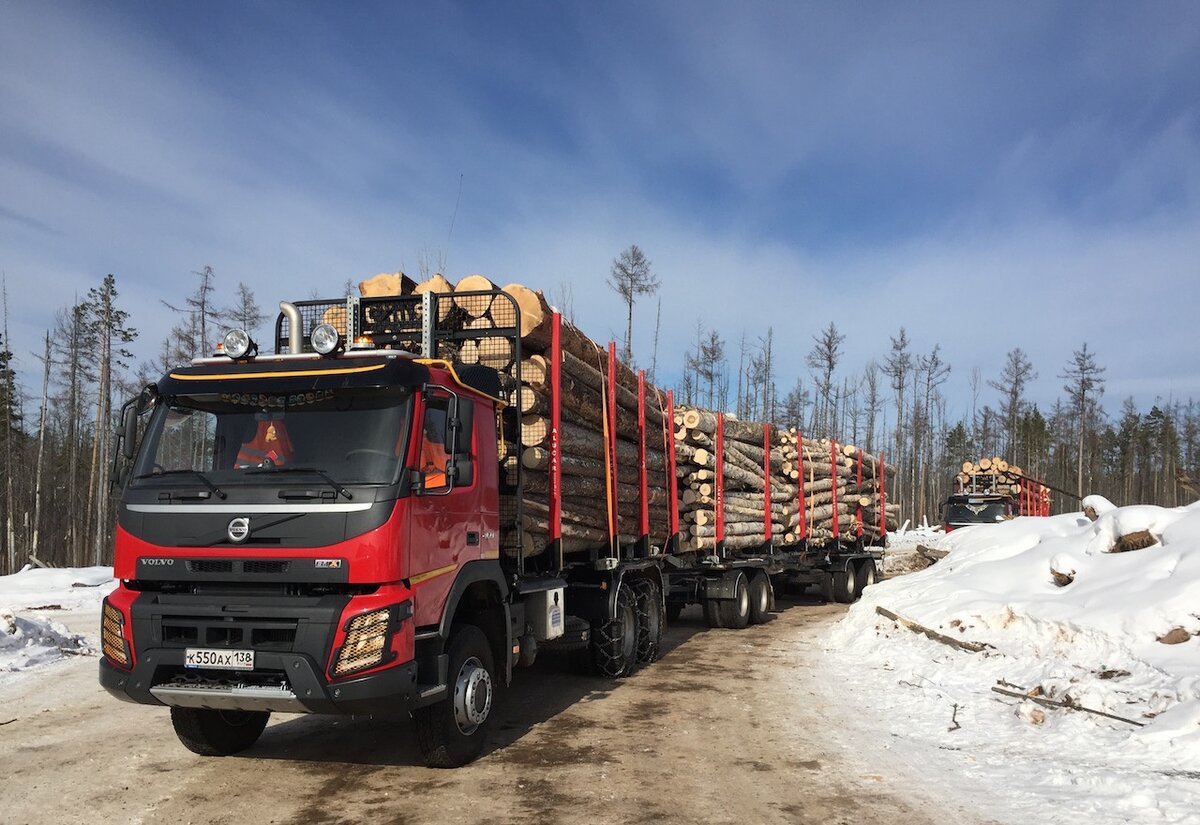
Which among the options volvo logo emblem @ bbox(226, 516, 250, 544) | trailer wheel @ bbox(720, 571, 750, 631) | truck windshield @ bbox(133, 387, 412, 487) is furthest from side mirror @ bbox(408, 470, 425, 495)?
trailer wheel @ bbox(720, 571, 750, 631)

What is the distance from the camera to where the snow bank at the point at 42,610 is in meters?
10.0

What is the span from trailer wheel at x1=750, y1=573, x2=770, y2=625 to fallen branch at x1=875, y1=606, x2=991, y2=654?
3.09 meters

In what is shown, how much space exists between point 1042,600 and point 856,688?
7.94 feet

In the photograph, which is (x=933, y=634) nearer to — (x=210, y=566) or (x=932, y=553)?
(x=932, y=553)

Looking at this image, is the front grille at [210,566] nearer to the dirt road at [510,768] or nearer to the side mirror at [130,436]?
the side mirror at [130,436]

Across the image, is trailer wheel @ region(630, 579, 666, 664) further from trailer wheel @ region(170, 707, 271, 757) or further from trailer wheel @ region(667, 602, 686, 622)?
trailer wheel @ region(170, 707, 271, 757)

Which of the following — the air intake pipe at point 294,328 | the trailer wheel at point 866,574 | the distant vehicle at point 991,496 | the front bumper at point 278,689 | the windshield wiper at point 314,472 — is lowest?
the trailer wheel at point 866,574

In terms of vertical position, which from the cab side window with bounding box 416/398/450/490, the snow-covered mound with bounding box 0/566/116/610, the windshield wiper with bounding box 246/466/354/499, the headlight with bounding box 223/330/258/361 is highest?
the headlight with bounding box 223/330/258/361

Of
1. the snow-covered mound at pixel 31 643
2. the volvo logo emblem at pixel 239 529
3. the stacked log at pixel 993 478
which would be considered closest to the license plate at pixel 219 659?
the volvo logo emblem at pixel 239 529

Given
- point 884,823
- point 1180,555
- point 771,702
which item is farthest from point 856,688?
point 884,823

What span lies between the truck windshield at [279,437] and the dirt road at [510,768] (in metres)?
2.04

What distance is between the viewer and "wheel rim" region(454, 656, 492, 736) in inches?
227

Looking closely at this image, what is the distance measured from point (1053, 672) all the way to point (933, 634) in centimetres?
214

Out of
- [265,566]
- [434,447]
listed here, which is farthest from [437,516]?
[265,566]
